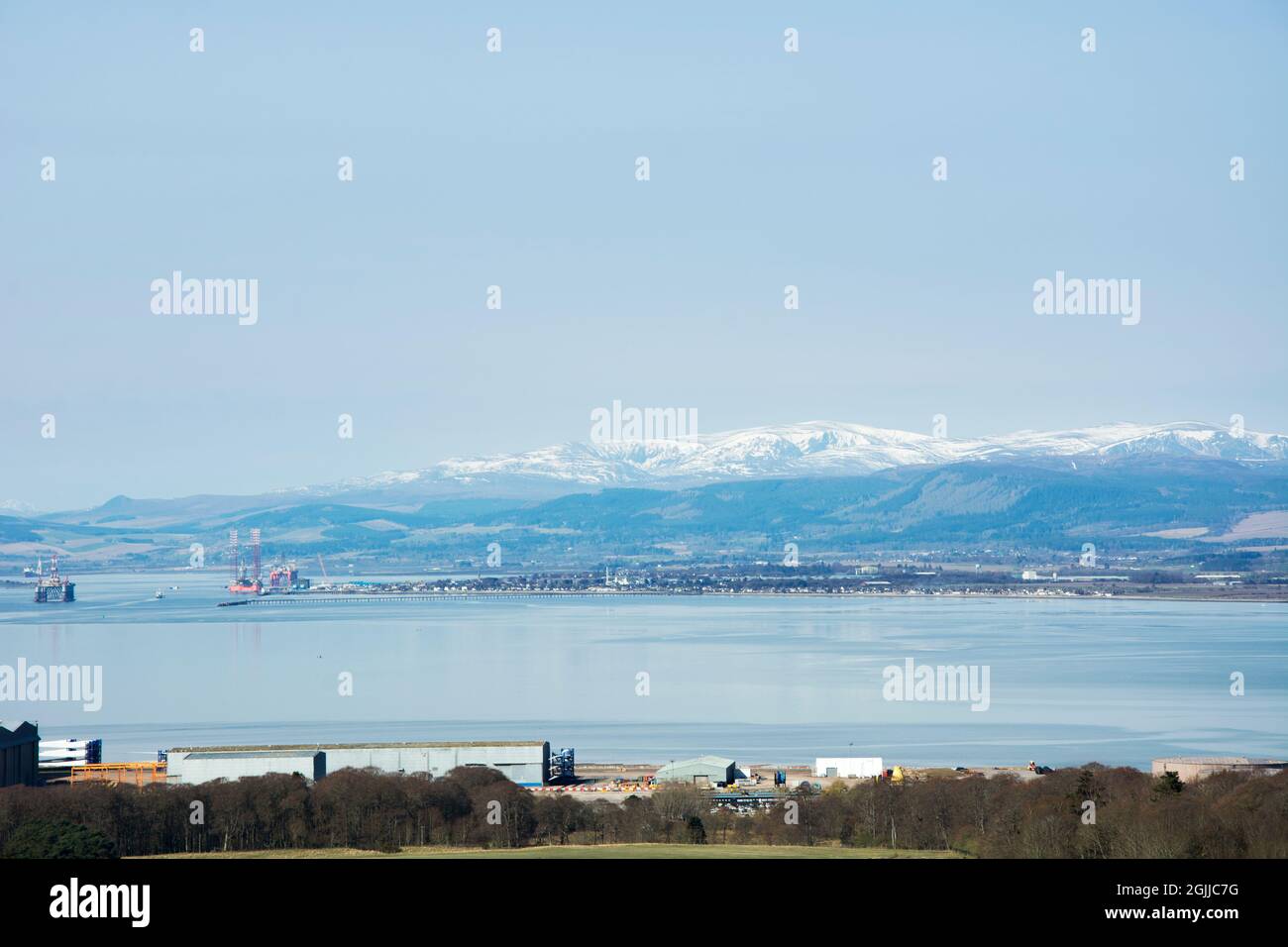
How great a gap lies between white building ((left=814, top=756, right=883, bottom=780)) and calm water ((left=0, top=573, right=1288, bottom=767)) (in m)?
1.59

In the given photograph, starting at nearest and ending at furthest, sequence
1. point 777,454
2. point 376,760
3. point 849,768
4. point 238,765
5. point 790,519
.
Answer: point 238,765 < point 849,768 < point 376,760 < point 790,519 < point 777,454

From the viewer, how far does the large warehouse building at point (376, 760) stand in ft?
46.5

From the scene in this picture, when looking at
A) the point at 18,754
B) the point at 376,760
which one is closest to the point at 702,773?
the point at 376,760

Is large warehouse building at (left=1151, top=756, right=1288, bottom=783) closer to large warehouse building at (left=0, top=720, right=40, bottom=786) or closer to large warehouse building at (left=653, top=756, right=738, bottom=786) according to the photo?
large warehouse building at (left=653, top=756, right=738, bottom=786)

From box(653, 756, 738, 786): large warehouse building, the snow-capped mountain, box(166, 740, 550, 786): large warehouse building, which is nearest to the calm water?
box(166, 740, 550, 786): large warehouse building

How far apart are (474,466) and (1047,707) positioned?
162 metres

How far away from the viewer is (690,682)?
24953mm

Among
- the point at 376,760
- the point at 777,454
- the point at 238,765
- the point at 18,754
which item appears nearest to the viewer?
the point at 18,754

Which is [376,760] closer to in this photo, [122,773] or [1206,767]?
[122,773]

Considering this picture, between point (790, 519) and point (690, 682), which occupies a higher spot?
point (790, 519)

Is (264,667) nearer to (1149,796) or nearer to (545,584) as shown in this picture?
(1149,796)

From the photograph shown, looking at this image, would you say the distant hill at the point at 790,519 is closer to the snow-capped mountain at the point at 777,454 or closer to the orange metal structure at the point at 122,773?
the snow-capped mountain at the point at 777,454

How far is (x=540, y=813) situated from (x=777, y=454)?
6599 inches
